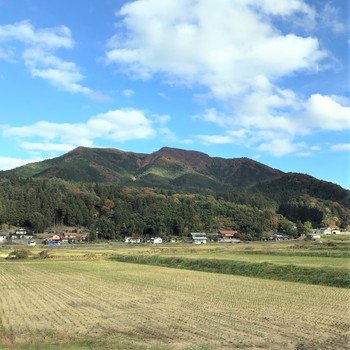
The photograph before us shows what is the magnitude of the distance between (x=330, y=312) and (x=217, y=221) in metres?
161

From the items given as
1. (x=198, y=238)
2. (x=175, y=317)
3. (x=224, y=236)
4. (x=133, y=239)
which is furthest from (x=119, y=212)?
(x=175, y=317)

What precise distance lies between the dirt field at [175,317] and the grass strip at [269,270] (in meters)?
2.47

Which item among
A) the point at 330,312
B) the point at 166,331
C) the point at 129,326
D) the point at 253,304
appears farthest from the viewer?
the point at 253,304

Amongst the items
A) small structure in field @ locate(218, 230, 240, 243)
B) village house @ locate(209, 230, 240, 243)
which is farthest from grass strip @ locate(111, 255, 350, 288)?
small structure in field @ locate(218, 230, 240, 243)

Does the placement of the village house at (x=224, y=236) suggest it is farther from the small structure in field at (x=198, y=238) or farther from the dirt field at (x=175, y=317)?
the dirt field at (x=175, y=317)

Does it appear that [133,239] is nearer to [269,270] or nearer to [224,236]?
[224,236]

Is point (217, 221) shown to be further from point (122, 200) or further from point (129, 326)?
point (129, 326)

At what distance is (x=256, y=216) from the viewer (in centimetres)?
18025

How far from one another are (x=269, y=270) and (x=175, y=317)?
23.4m

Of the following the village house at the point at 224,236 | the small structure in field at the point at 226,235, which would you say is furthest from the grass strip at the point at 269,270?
the small structure in field at the point at 226,235

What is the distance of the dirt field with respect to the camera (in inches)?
565

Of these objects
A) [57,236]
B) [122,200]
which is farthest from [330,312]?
[122,200]

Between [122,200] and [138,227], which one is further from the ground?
[122,200]

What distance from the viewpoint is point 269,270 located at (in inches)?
1606
